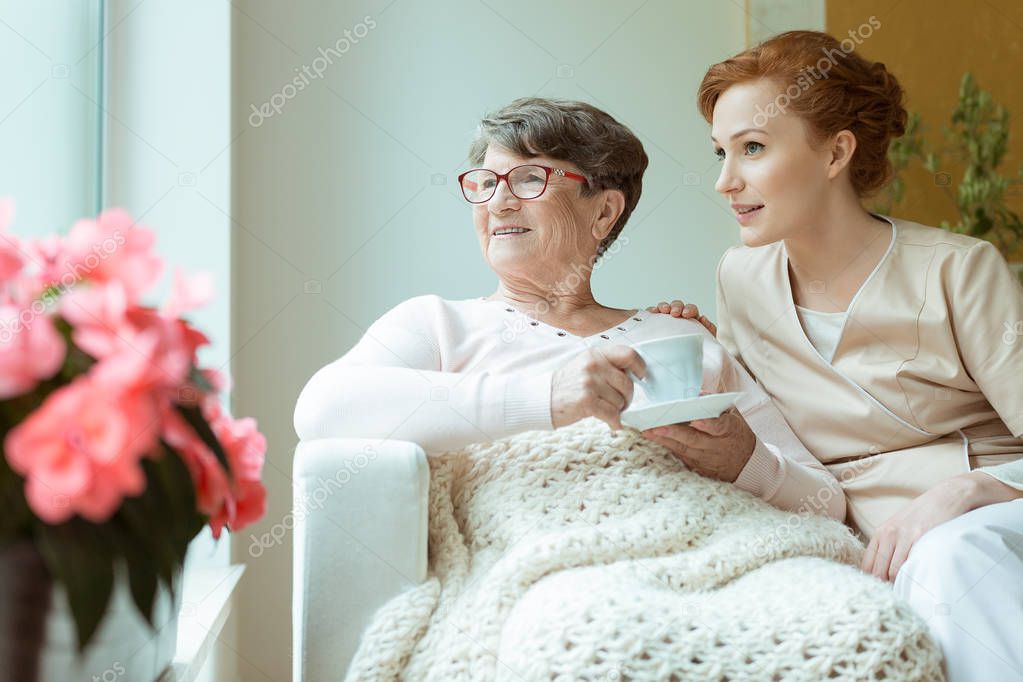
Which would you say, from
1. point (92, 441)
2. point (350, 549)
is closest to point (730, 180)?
point (350, 549)

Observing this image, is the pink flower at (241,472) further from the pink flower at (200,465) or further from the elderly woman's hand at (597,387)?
the elderly woman's hand at (597,387)

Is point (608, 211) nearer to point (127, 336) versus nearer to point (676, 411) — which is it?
point (676, 411)

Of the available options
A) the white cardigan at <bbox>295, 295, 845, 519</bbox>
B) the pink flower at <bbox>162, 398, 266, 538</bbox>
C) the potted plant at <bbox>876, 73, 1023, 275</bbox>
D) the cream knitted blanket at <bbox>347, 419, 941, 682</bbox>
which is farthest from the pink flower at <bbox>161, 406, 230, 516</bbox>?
the potted plant at <bbox>876, 73, 1023, 275</bbox>

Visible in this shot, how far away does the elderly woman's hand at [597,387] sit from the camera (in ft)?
4.71

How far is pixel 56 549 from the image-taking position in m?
0.62

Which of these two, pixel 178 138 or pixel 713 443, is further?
pixel 178 138

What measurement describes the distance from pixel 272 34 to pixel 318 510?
4.94 ft

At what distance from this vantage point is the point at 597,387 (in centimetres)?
144

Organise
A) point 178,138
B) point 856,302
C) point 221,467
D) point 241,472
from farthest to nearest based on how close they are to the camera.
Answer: point 178,138 < point 856,302 < point 241,472 < point 221,467

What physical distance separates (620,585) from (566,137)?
0.94m

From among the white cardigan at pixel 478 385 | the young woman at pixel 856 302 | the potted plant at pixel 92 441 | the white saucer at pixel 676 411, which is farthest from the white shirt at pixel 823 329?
the potted plant at pixel 92 441

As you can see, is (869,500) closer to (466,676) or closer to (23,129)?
(466,676)

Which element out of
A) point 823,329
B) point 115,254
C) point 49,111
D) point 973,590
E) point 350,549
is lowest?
point 973,590

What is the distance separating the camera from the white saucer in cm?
135
